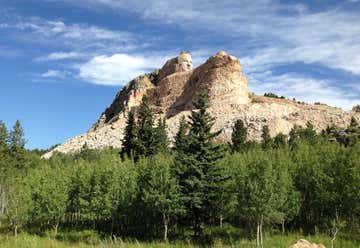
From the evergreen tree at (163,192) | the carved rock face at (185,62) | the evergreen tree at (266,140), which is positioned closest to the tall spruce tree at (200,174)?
the evergreen tree at (163,192)

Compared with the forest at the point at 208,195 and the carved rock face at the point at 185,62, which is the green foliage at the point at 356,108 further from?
the forest at the point at 208,195

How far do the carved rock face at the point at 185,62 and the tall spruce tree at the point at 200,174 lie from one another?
129667mm

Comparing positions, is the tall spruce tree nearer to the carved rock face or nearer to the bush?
the bush

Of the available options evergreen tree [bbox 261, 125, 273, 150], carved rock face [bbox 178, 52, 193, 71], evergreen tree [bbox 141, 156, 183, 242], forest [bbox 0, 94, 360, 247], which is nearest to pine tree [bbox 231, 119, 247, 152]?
evergreen tree [bbox 261, 125, 273, 150]

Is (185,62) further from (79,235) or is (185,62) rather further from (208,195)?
(208,195)

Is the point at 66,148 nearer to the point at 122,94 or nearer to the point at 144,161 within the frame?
the point at 122,94

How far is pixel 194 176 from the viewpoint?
35062 mm

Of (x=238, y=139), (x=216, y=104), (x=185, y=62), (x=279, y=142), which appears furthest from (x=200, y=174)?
(x=185, y=62)

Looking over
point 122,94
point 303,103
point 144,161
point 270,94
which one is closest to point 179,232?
point 144,161

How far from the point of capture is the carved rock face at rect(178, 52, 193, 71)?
165375 mm

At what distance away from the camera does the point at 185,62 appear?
166375mm

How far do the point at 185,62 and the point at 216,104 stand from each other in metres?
43.3

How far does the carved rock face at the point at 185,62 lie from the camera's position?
165375mm

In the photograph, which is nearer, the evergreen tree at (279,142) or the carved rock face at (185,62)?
the evergreen tree at (279,142)
